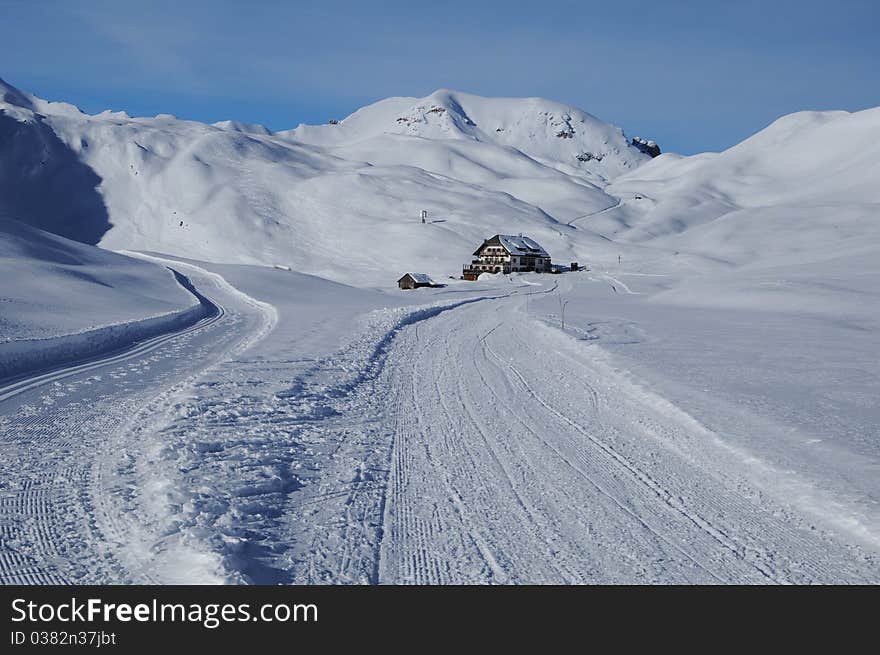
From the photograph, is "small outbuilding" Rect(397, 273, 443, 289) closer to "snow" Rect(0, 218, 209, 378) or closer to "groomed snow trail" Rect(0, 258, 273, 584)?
"snow" Rect(0, 218, 209, 378)

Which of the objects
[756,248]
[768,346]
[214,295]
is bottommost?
[214,295]

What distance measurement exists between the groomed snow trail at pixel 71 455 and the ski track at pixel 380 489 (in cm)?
3

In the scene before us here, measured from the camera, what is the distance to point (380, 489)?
27.1 ft

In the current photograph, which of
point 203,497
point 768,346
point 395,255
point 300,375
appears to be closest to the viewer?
point 203,497

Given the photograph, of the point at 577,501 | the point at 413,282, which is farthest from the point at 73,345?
the point at 413,282

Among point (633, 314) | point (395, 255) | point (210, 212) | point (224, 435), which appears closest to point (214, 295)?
point (633, 314)

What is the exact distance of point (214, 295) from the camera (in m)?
49.1

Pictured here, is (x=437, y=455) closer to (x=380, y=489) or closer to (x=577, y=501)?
(x=380, y=489)

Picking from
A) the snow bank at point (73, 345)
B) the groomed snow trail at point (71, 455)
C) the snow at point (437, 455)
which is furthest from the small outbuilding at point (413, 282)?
the groomed snow trail at point (71, 455)

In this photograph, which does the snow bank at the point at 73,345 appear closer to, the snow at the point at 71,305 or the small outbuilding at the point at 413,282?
the snow at the point at 71,305

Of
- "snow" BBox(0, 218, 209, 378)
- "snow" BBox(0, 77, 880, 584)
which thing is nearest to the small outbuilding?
"snow" BBox(0, 218, 209, 378)
